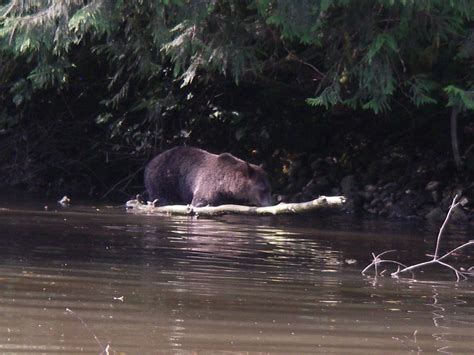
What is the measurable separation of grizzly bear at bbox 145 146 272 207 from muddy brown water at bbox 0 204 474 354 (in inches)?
171

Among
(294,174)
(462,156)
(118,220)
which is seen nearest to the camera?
(118,220)

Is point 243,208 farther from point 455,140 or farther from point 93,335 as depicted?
point 93,335

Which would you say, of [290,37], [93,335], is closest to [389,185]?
[290,37]

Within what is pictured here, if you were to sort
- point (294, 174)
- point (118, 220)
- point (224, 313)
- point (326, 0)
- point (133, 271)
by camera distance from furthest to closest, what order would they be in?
point (294, 174) → point (118, 220) → point (326, 0) → point (133, 271) → point (224, 313)

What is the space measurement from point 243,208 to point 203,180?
123 inches

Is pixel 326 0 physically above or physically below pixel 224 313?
above

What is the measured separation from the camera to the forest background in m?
12.8

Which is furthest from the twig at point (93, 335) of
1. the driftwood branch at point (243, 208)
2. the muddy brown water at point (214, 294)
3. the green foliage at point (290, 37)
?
the driftwood branch at point (243, 208)

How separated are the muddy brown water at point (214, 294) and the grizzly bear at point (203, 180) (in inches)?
171

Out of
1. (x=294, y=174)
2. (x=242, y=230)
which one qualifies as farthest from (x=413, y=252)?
(x=294, y=174)

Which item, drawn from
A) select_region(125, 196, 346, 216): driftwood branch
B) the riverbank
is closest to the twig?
select_region(125, 196, 346, 216): driftwood branch

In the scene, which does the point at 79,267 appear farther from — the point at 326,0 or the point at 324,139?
the point at 324,139

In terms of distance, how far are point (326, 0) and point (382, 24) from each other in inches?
74.2

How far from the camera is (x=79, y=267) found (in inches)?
350
